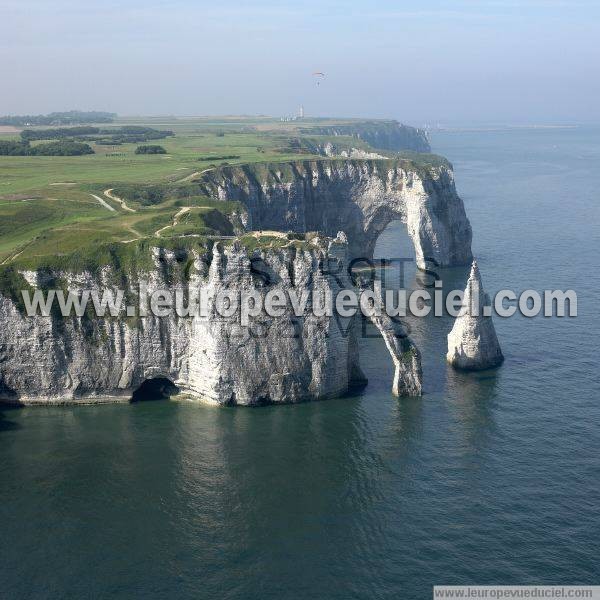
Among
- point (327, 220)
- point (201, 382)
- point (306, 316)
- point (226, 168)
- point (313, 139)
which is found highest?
point (313, 139)

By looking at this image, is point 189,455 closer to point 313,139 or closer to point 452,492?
point 452,492

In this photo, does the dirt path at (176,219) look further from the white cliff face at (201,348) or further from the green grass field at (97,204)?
the white cliff face at (201,348)

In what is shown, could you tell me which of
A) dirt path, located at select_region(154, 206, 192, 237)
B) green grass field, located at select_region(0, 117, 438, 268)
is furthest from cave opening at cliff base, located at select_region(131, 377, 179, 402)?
dirt path, located at select_region(154, 206, 192, 237)

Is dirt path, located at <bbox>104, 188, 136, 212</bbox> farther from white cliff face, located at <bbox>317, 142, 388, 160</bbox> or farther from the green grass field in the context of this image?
white cliff face, located at <bbox>317, 142, 388, 160</bbox>

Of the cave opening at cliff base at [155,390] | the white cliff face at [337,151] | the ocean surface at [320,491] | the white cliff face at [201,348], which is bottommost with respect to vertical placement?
the ocean surface at [320,491]

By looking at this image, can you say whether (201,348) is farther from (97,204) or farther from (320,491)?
(97,204)

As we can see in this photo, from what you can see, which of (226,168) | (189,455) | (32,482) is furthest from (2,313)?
(226,168)

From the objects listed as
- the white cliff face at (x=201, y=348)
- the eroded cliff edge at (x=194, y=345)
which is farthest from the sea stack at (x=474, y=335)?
the white cliff face at (x=201, y=348)
